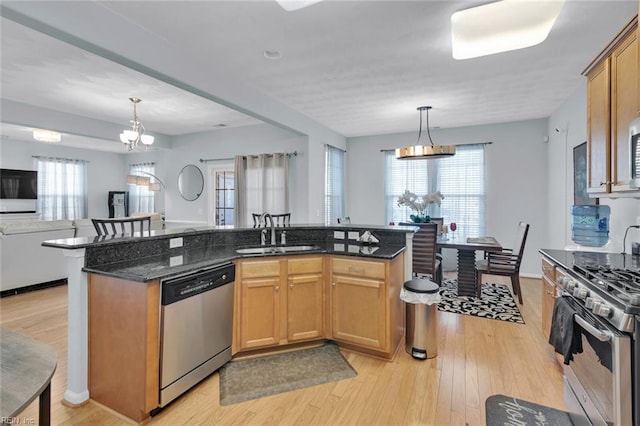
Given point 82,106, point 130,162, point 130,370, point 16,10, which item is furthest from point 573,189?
point 130,162

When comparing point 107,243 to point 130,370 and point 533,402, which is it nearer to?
point 130,370

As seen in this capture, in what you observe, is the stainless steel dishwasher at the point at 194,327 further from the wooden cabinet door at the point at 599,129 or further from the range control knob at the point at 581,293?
the wooden cabinet door at the point at 599,129

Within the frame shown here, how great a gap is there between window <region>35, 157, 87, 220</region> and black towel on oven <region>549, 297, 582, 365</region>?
9.90 m

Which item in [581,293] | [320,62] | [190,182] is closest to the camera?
[581,293]

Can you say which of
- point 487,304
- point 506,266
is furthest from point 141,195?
point 506,266

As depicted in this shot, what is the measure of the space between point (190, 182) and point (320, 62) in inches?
184

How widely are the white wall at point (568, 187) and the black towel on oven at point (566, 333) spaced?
1335 millimetres

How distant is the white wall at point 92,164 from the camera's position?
7.30 metres

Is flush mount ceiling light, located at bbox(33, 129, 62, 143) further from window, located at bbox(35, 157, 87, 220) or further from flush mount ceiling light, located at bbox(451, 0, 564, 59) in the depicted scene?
flush mount ceiling light, located at bbox(451, 0, 564, 59)

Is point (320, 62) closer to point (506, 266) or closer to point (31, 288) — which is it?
point (506, 266)

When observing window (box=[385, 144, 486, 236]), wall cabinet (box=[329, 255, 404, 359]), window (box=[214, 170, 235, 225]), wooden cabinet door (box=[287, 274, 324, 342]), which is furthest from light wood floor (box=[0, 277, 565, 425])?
window (box=[214, 170, 235, 225])

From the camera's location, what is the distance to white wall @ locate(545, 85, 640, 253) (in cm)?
272

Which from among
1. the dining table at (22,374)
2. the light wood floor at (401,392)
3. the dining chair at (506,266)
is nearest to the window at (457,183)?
the dining chair at (506,266)

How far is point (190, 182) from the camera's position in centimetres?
678
